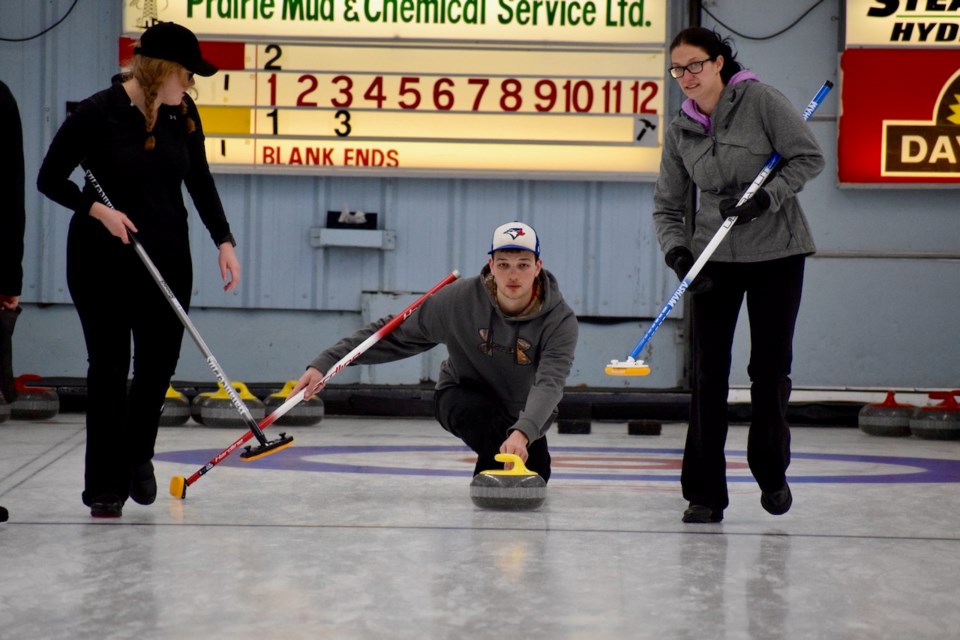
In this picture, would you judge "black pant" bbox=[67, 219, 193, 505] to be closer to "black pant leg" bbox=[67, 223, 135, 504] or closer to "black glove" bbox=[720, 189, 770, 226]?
"black pant leg" bbox=[67, 223, 135, 504]

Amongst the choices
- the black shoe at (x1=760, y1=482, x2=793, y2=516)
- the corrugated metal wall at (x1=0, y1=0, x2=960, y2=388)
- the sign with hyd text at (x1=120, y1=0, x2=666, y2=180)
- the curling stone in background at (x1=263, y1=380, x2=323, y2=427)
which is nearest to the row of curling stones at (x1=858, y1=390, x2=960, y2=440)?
the corrugated metal wall at (x1=0, y1=0, x2=960, y2=388)

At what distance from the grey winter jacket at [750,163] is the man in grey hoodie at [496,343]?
17.3 inches

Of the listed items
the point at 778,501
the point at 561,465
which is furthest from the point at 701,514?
the point at 561,465

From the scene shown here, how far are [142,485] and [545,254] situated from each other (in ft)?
13.1

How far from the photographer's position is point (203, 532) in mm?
3266

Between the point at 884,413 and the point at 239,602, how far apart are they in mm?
4509

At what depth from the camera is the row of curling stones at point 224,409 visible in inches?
243

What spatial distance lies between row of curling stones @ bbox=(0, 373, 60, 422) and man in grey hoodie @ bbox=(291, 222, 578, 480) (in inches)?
117

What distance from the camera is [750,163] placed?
3502mm

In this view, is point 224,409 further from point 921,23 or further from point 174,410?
point 921,23

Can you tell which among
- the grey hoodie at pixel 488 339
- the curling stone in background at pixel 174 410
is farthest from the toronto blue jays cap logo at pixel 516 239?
the curling stone in background at pixel 174 410

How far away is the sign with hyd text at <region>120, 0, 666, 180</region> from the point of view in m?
6.88

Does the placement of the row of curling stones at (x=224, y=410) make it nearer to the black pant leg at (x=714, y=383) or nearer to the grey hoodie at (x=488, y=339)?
the grey hoodie at (x=488, y=339)

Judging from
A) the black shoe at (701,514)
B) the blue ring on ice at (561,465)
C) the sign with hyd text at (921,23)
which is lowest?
the blue ring on ice at (561,465)
